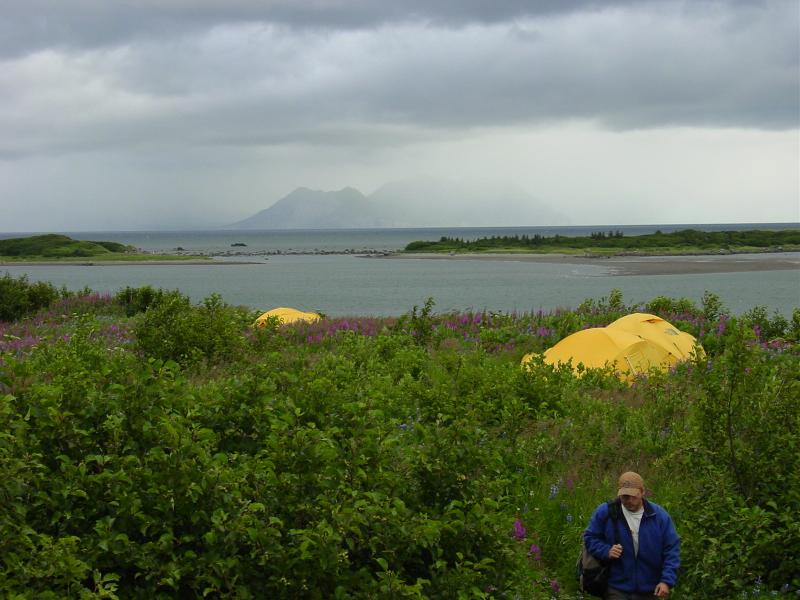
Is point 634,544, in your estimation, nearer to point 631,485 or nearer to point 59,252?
point 631,485

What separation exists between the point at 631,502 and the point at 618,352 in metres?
10.3

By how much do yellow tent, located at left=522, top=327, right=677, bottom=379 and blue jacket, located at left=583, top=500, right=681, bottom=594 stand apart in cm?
940

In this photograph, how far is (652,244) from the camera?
12456cm

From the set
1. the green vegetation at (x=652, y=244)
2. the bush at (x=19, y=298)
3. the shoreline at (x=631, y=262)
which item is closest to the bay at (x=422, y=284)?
the shoreline at (x=631, y=262)

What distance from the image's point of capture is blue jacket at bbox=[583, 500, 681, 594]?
669 centimetres

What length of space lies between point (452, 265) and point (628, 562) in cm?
9886

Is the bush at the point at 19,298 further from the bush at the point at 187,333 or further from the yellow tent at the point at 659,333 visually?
the yellow tent at the point at 659,333

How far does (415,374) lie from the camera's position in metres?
14.6

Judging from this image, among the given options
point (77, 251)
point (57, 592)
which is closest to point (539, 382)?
point (57, 592)

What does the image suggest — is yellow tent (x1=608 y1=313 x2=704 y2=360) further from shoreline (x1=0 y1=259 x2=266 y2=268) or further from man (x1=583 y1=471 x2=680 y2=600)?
shoreline (x1=0 y1=259 x2=266 y2=268)

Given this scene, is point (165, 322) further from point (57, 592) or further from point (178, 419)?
point (57, 592)

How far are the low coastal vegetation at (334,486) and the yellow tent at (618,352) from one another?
561cm

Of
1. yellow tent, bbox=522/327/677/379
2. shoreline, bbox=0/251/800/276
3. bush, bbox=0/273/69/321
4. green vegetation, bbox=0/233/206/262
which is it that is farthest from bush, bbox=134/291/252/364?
green vegetation, bbox=0/233/206/262

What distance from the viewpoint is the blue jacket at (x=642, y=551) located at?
6688mm
